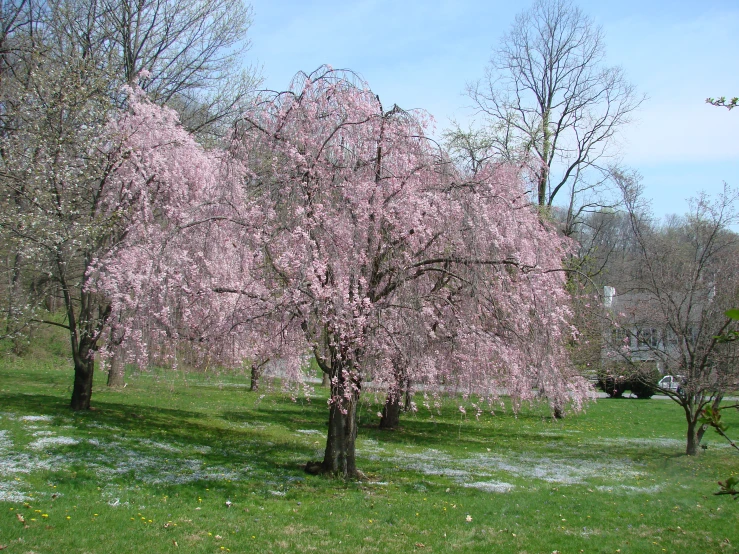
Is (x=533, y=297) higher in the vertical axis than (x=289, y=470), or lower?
higher

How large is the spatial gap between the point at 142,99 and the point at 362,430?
29.8ft

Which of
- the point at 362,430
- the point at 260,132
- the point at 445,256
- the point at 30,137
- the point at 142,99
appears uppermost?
the point at 142,99

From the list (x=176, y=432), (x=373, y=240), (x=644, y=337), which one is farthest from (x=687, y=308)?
(x=176, y=432)

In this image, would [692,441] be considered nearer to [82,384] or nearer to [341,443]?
[341,443]

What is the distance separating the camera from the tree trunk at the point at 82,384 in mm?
11242

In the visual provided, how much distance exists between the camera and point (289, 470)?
348 inches

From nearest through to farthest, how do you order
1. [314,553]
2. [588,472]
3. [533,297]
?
1. [314,553]
2. [533,297]
3. [588,472]

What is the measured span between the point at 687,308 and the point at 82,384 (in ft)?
39.4

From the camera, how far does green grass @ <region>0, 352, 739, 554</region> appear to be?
5668mm

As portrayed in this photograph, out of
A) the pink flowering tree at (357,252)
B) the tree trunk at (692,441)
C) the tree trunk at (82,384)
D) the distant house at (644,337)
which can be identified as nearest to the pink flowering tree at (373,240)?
the pink flowering tree at (357,252)

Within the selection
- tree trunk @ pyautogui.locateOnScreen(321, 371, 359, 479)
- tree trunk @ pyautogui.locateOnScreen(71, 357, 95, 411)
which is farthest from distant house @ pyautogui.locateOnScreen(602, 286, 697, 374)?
tree trunk @ pyautogui.locateOnScreen(71, 357, 95, 411)

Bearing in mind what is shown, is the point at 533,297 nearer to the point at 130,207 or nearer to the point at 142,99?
the point at 130,207

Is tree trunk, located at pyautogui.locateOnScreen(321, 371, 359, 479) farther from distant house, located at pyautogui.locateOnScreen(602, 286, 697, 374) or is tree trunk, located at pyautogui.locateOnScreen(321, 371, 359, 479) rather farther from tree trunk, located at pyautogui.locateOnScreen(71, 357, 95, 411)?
distant house, located at pyautogui.locateOnScreen(602, 286, 697, 374)

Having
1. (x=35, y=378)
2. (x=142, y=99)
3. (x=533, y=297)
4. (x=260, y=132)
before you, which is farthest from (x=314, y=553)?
(x=35, y=378)
